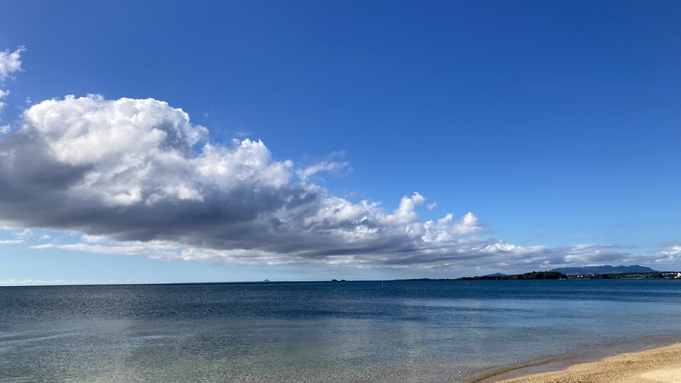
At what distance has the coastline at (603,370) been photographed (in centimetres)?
2081

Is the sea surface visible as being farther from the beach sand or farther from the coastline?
the beach sand

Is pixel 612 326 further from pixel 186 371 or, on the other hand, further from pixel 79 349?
pixel 79 349

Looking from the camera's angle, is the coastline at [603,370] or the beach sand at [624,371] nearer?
the beach sand at [624,371]

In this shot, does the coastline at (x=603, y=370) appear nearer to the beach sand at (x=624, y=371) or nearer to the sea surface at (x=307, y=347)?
the beach sand at (x=624, y=371)

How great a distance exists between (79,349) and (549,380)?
32401mm

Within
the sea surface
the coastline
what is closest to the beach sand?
the coastline

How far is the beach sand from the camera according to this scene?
810 inches

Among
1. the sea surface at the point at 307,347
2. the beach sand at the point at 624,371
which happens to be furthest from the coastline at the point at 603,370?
the sea surface at the point at 307,347

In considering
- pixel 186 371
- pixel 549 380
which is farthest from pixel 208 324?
pixel 549 380

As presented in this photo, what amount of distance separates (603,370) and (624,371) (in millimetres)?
914

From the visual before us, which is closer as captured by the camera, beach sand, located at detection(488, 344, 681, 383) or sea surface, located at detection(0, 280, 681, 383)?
beach sand, located at detection(488, 344, 681, 383)

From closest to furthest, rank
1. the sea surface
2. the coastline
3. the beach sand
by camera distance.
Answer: the beach sand, the coastline, the sea surface

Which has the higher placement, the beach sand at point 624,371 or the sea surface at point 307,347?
the beach sand at point 624,371

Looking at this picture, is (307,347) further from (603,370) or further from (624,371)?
(624,371)
